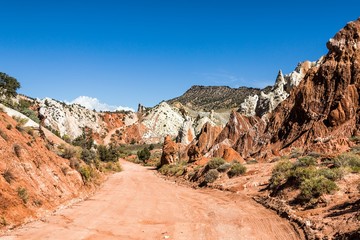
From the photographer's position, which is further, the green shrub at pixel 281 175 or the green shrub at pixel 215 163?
the green shrub at pixel 215 163

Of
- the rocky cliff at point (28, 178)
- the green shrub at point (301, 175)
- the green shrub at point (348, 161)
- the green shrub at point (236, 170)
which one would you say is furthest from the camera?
the green shrub at point (236, 170)

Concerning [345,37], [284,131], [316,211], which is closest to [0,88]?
[284,131]

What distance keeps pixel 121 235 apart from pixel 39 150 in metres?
10.1

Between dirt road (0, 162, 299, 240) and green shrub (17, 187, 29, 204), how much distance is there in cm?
128

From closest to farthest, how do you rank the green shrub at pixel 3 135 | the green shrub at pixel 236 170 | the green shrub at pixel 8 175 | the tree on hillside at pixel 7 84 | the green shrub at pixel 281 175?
1. the green shrub at pixel 8 175
2. the green shrub at pixel 3 135
3. the green shrub at pixel 281 175
4. the green shrub at pixel 236 170
5. the tree on hillside at pixel 7 84

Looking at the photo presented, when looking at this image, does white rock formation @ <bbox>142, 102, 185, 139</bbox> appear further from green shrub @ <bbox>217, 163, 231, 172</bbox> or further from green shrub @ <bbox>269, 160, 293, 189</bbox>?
green shrub @ <bbox>269, 160, 293, 189</bbox>

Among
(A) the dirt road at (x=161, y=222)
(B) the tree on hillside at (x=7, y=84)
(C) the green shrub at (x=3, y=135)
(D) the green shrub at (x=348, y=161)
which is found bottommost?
(A) the dirt road at (x=161, y=222)

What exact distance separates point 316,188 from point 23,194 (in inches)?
501

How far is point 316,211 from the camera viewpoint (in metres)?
12.7

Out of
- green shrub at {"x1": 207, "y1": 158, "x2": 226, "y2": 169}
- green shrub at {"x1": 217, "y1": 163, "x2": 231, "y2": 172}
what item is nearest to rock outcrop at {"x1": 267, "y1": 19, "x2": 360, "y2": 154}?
green shrub at {"x1": 217, "y1": 163, "x2": 231, "y2": 172}

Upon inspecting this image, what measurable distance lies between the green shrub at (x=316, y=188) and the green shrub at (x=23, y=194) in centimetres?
1215

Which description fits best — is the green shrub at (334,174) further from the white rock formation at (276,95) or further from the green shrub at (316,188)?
the white rock formation at (276,95)

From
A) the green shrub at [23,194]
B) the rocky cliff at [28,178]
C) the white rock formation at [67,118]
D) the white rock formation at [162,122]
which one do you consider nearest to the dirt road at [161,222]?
the rocky cliff at [28,178]

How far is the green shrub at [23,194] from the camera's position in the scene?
13.7 meters
